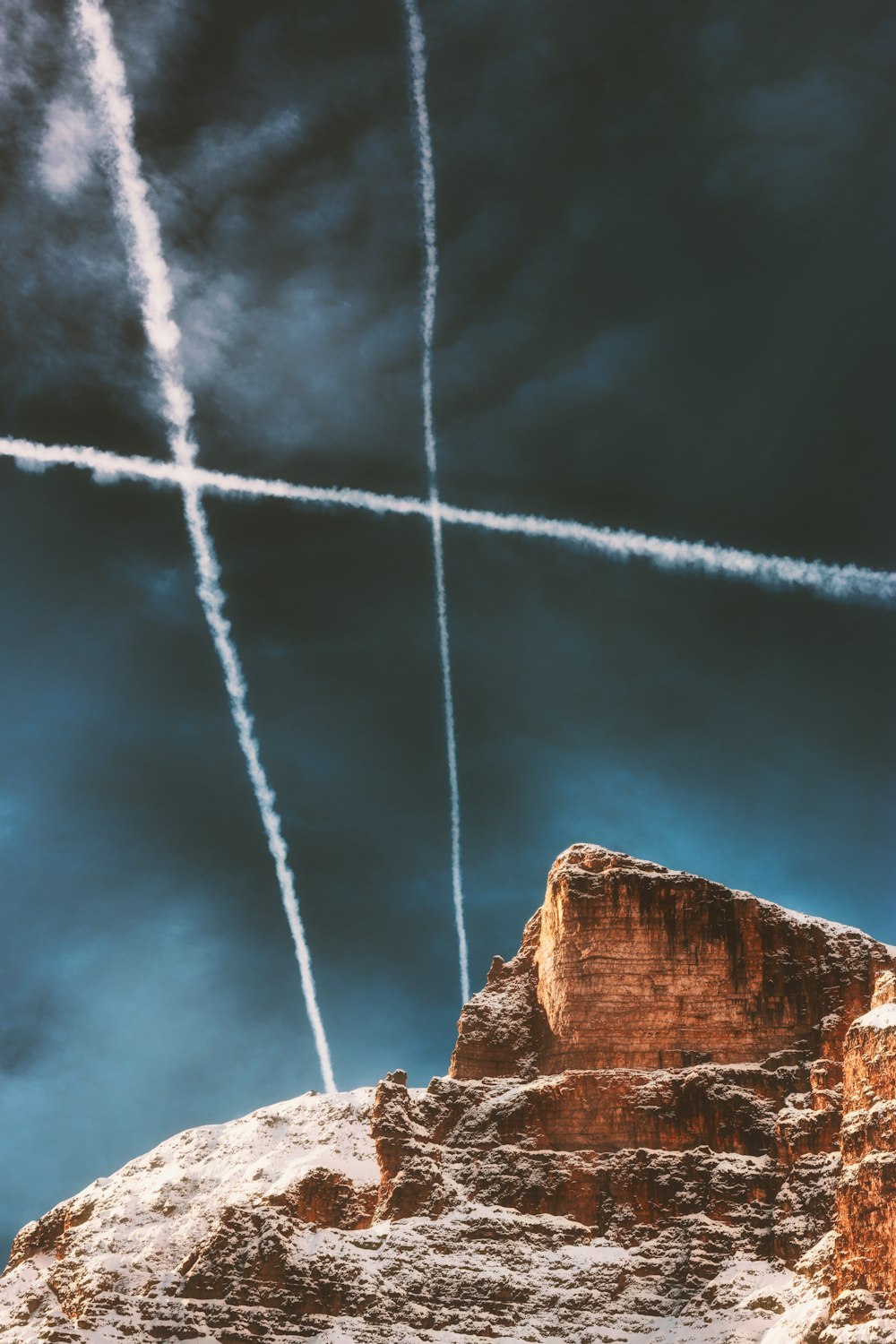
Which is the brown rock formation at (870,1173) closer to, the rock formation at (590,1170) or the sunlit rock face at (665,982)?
the rock formation at (590,1170)

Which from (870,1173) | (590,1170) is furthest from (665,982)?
(870,1173)

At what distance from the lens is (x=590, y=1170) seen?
166500 mm

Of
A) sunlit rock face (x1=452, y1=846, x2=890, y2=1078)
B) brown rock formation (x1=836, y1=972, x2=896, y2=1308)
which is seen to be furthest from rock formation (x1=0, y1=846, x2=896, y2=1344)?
brown rock formation (x1=836, y1=972, x2=896, y2=1308)

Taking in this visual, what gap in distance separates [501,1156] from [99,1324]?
43.2 meters

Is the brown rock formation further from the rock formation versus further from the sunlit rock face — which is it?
the sunlit rock face

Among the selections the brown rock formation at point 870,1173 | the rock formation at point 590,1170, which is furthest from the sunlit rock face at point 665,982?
the brown rock formation at point 870,1173

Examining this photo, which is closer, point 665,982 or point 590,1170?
point 590,1170

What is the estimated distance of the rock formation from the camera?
500 feet

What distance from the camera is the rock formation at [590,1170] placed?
152 m

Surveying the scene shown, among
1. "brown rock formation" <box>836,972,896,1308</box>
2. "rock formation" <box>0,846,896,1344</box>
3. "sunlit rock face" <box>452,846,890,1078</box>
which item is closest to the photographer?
"brown rock formation" <box>836,972,896,1308</box>

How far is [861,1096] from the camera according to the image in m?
135

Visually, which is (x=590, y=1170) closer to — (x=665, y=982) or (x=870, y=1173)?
(x=665, y=982)

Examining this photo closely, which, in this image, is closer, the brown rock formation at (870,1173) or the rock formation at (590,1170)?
the brown rock formation at (870,1173)

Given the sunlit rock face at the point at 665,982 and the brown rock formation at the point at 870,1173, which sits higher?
the sunlit rock face at the point at 665,982
